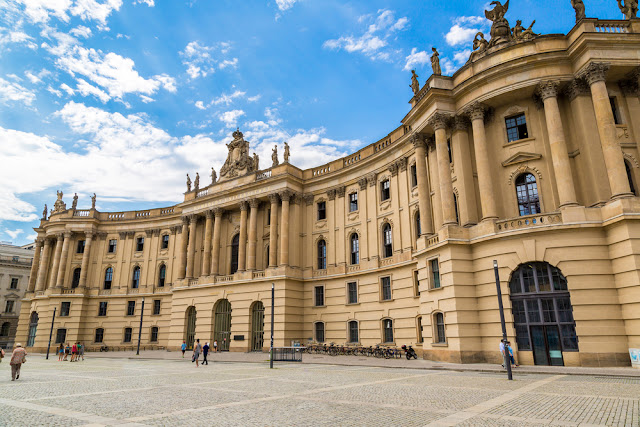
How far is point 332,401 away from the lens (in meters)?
11.7

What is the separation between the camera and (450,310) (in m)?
23.9

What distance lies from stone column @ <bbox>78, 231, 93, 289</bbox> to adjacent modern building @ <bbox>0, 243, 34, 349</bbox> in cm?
2829

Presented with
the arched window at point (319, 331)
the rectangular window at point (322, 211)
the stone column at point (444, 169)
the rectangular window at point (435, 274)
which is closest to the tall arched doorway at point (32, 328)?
the arched window at point (319, 331)

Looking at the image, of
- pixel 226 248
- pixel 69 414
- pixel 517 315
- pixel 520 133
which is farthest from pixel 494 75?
pixel 226 248

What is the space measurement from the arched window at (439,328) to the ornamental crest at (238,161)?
85.8 feet

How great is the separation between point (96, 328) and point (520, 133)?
172 feet

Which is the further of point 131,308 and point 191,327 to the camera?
point 131,308

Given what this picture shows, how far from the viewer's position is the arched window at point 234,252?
4500cm

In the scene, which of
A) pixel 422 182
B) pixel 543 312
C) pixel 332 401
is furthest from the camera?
pixel 422 182

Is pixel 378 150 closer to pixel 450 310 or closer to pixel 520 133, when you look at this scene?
pixel 520 133

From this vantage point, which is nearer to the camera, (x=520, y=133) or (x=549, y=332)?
(x=549, y=332)

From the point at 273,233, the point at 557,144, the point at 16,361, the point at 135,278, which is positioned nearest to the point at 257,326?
the point at 273,233

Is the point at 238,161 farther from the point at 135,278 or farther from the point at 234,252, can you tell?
the point at 135,278

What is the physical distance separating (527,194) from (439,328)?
982 centimetres
